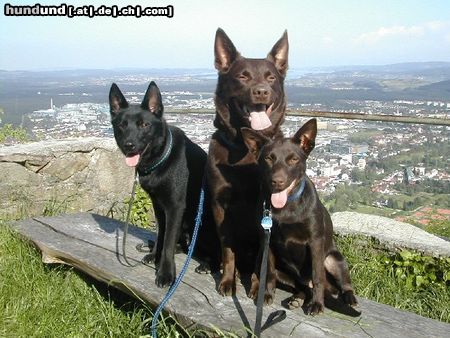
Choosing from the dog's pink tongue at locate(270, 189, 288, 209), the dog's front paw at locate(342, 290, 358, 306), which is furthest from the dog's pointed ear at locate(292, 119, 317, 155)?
the dog's front paw at locate(342, 290, 358, 306)

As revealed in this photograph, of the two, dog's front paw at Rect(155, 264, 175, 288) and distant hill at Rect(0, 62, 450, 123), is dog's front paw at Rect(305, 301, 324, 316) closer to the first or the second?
dog's front paw at Rect(155, 264, 175, 288)

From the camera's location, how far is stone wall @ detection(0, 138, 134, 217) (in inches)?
206

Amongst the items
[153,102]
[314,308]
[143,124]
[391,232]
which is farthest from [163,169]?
[391,232]

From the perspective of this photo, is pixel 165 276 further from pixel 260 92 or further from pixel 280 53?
pixel 280 53

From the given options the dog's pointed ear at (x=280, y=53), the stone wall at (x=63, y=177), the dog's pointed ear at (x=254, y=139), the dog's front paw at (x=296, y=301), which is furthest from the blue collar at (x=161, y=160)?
the stone wall at (x=63, y=177)

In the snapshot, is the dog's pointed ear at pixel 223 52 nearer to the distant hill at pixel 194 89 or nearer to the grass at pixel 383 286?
the distant hill at pixel 194 89

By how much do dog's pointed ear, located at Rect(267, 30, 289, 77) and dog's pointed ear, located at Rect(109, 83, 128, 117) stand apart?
1.16m

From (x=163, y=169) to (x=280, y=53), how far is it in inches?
45.9

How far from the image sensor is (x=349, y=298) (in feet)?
9.50

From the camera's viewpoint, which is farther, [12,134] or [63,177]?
[12,134]

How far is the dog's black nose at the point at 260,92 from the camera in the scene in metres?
3.09

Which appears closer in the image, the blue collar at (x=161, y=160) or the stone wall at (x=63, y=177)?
the blue collar at (x=161, y=160)

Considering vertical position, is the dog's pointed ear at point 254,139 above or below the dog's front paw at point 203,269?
above

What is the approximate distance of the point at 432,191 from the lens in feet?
26.0
